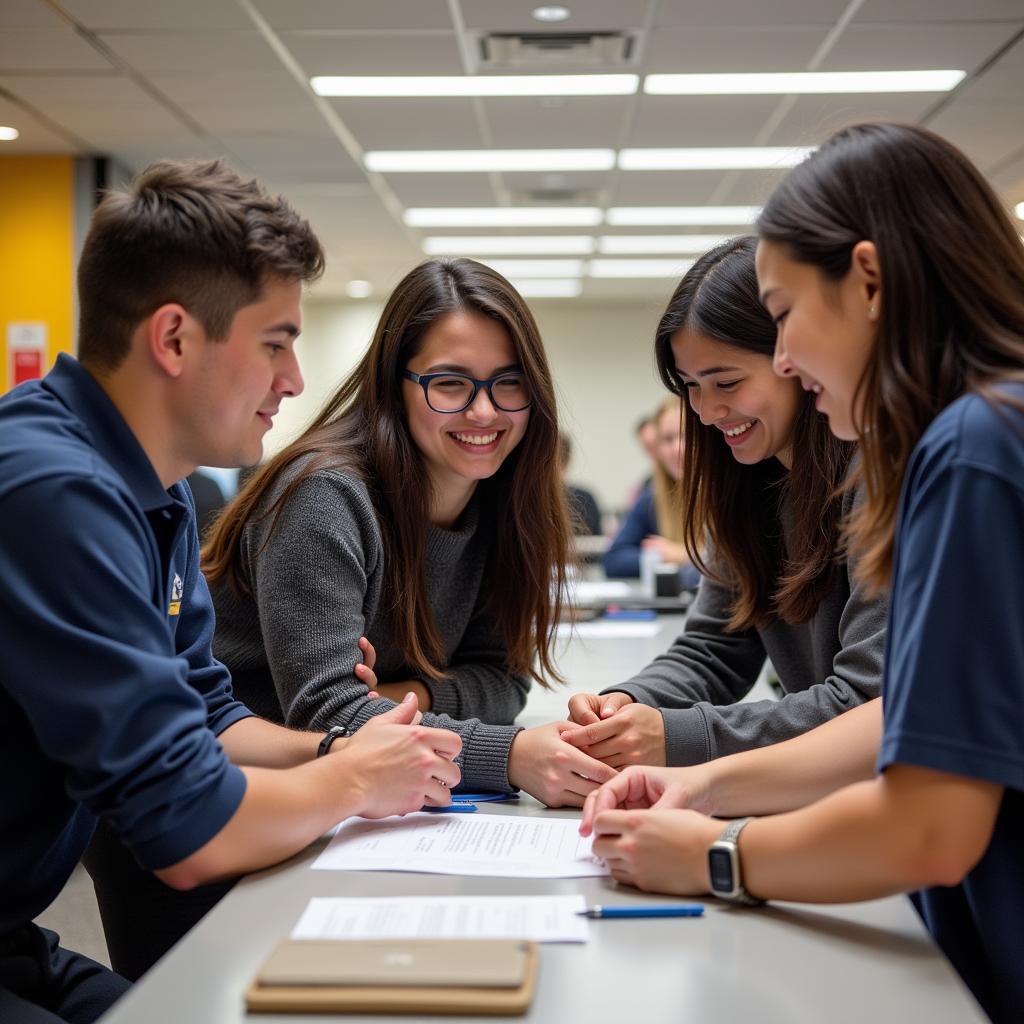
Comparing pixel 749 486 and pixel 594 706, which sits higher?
pixel 749 486

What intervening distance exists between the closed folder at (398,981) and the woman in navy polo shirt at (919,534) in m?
0.27

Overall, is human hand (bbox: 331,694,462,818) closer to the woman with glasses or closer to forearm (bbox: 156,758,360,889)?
forearm (bbox: 156,758,360,889)

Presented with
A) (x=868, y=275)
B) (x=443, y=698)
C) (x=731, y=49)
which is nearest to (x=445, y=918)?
(x=868, y=275)

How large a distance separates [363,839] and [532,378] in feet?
2.84

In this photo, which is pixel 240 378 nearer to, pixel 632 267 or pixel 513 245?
pixel 513 245

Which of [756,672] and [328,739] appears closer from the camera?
[328,739]

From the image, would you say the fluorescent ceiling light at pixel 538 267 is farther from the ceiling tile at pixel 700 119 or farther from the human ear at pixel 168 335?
the human ear at pixel 168 335

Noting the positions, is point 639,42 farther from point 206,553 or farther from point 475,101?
point 206,553

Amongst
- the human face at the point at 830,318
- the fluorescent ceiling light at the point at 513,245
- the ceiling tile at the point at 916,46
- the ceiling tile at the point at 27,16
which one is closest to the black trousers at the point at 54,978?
the human face at the point at 830,318

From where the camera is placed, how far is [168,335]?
1239 millimetres

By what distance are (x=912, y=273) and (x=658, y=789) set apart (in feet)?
2.06

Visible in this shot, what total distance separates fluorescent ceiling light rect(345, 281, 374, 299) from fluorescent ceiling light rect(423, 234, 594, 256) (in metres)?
1.71

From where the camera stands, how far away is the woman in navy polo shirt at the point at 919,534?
0.95 metres

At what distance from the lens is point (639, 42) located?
15.7ft
